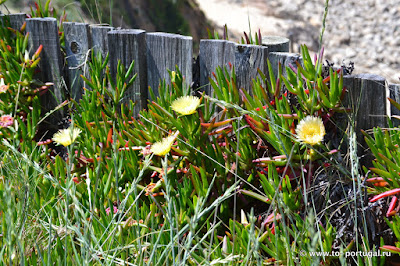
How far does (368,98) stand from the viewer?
6.64 feet

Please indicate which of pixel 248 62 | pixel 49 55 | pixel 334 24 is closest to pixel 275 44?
pixel 248 62

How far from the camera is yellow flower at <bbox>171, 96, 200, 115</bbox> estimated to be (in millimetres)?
1950

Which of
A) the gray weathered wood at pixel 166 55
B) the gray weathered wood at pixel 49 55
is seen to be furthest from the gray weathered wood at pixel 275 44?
the gray weathered wood at pixel 49 55

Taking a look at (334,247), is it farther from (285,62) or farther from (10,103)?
(10,103)

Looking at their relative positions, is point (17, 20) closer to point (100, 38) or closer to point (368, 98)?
point (100, 38)

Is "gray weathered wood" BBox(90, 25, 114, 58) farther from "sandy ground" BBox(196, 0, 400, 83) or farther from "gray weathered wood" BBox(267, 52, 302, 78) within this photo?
"sandy ground" BBox(196, 0, 400, 83)

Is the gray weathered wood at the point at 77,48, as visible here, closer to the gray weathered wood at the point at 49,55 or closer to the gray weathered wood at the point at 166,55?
the gray weathered wood at the point at 49,55

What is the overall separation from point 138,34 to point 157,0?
7.72 metres

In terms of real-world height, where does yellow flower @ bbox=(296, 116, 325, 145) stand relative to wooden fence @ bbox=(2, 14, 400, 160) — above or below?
below

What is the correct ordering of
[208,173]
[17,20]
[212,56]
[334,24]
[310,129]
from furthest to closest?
[334,24], [17,20], [212,56], [208,173], [310,129]

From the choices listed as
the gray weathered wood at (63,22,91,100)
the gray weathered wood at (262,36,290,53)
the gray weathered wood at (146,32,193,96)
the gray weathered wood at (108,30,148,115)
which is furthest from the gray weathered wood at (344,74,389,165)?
the gray weathered wood at (63,22,91,100)

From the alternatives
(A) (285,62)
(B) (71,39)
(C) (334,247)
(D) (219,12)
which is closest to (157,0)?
(D) (219,12)

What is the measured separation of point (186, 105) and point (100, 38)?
3.68 ft

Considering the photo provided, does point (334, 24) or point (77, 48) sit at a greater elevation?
point (334, 24)
